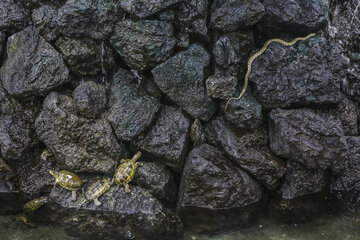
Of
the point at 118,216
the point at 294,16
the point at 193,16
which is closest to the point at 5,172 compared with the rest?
the point at 118,216

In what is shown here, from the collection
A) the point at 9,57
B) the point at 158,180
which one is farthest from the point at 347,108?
the point at 9,57

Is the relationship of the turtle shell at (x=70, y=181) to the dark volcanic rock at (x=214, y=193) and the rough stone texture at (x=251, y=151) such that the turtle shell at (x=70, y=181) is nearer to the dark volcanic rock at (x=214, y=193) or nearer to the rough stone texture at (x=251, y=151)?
the dark volcanic rock at (x=214, y=193)

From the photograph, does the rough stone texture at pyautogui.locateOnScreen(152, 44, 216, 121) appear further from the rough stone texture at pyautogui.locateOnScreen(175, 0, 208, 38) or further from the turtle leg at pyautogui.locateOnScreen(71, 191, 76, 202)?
the turtle leg at pyautogui.locateOnScreen(71, 191, 76, 202)

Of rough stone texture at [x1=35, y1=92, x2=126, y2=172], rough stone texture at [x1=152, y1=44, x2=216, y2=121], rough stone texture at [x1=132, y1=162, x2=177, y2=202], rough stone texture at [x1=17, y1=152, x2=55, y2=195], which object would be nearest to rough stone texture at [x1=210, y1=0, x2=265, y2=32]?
rough stone texture at [x1=152, y1=44, x2=216, y2=121]

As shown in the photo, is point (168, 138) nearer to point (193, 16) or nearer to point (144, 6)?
point (193, 16)

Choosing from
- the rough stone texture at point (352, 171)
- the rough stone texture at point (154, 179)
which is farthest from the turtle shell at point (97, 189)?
the rough stone texture at point (352, 171)

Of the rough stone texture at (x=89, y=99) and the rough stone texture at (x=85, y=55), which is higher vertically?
the rough stone texture at (x=85, y=55)
